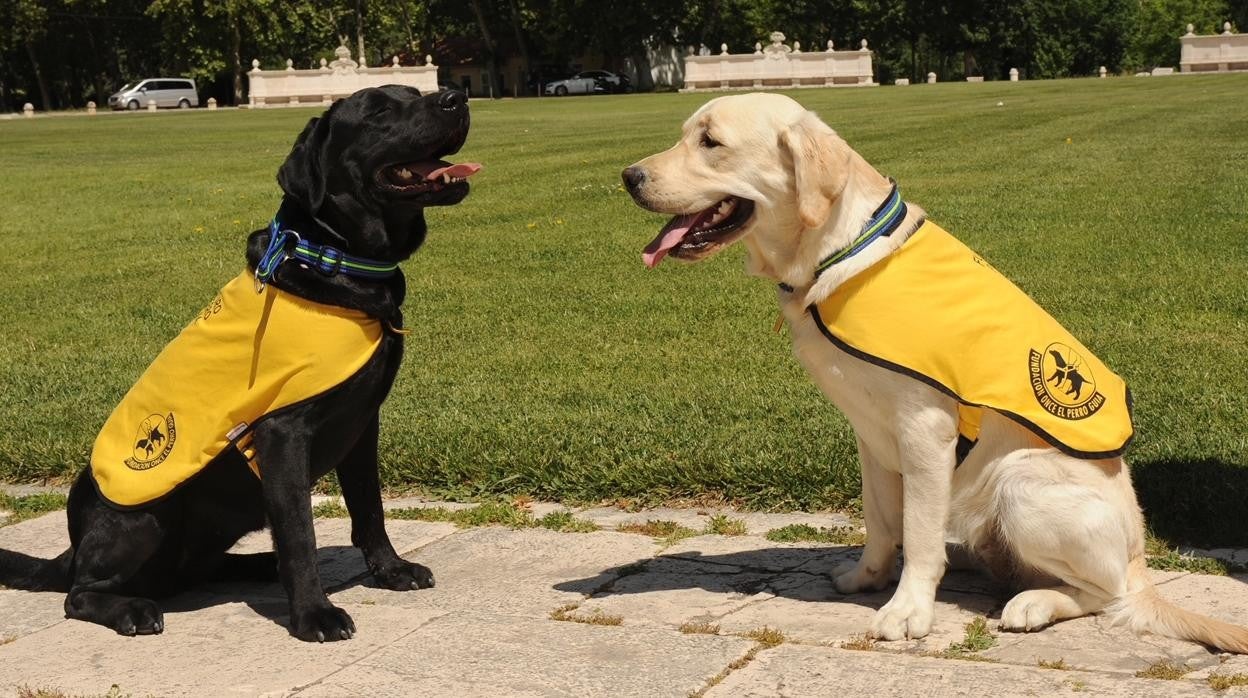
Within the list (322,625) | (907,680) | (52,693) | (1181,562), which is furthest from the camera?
(1181,562)

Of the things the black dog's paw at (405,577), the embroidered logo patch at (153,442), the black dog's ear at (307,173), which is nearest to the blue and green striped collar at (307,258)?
the black dog's ear at (307,173)

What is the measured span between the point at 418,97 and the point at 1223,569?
3.13m

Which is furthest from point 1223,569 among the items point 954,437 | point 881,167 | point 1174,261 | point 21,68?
point 21,68

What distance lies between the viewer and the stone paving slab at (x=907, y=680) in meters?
3.63

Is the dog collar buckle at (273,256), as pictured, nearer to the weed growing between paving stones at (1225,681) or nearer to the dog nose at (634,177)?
the dog nose at (634,177)

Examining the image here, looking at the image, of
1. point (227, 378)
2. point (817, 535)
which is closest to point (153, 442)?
point (227, 378)

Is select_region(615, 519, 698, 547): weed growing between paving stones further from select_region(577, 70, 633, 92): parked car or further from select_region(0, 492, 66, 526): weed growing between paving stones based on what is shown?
select_region(577, 70, 633, 92): parked car

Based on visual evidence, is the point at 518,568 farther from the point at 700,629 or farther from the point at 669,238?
the point at 669,238

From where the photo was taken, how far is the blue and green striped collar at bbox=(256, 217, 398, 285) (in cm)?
453

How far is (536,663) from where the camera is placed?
13.1 feet

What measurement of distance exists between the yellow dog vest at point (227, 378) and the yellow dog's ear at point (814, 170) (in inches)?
58.0

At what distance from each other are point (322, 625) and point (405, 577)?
0.59 m

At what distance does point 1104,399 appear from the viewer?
14.3ft

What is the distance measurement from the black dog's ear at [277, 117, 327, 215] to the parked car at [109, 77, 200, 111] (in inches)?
2603
